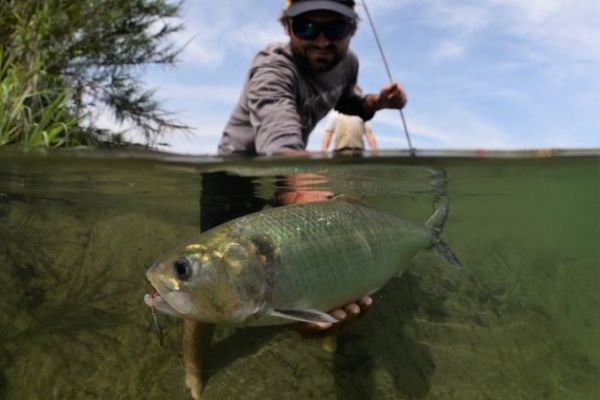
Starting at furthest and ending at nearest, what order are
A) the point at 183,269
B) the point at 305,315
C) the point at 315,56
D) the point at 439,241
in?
the point at 315,56 → the point at 439,241 → the point at 305,315 → the point at 183,269

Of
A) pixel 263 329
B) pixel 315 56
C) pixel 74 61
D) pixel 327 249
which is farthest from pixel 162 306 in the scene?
pixel 74 61

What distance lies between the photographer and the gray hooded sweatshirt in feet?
14.6

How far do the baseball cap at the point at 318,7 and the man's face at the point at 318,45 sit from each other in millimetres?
61

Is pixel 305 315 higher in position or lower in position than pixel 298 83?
lower

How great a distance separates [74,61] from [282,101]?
514 inches

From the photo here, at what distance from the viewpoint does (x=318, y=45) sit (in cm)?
501

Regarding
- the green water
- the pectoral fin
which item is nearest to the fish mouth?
the pectoral fin

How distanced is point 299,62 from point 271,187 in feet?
11.7

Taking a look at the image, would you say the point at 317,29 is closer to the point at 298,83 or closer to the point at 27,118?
the point at 298,83

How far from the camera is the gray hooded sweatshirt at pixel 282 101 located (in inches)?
176

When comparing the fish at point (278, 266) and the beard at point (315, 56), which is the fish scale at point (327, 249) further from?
the beard at point (315, 56)

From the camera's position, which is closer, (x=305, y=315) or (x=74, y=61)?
(x=305, y=315)

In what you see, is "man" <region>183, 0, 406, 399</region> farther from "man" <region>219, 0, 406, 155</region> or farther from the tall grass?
the tall grass

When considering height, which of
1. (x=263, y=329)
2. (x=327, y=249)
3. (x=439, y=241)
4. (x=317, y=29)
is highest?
(x=317, y=29)
